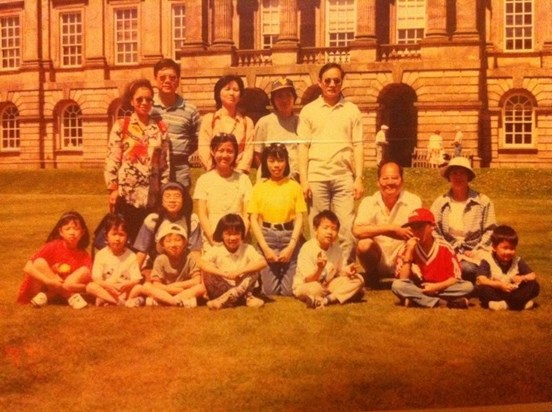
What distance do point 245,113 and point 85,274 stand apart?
1.08 meters

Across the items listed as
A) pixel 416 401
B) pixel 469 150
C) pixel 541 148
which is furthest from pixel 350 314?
pixel 541 148

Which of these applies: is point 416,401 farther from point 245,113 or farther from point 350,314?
point 245,113

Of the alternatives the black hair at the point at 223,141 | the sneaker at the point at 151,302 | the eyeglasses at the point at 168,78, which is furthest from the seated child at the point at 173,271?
the eyeglasses at the point at 168,78

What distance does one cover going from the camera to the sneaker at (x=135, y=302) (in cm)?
369

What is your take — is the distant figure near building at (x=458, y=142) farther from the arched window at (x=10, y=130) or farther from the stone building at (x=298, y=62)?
the arched window at (x=10, y=130)

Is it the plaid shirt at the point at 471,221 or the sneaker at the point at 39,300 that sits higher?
the plaid shirt at the point at 471,221

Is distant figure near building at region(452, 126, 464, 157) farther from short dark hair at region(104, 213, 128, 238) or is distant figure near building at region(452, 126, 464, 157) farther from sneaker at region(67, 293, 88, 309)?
sneaker at region(67, 293, 88, 309)

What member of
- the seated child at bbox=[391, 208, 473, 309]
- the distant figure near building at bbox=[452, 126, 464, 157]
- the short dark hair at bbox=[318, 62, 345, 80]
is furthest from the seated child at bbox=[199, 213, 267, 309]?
the distant figure near building at bbox=[452, 126, 464, 157]

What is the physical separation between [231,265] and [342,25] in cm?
124

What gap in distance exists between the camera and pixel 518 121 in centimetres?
359

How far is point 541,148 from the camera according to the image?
12.0ft

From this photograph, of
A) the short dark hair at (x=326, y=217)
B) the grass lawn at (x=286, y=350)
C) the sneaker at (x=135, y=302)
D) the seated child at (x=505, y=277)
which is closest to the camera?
the grass lawn at (x=286, y=350)

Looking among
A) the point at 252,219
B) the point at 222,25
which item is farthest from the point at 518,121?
the point at 222,25

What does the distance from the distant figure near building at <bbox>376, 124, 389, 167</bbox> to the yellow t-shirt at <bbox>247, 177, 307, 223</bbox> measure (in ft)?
1.33
